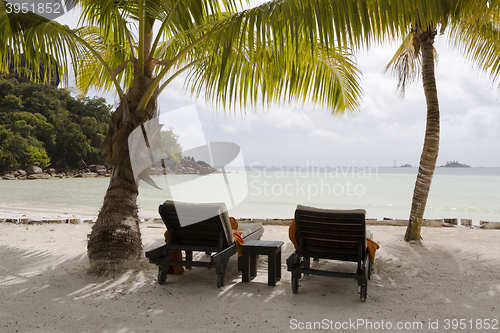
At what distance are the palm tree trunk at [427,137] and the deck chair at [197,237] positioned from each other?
3.69m

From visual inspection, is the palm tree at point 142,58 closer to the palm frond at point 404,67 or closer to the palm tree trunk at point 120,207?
the palm tree trunk at point 120,207

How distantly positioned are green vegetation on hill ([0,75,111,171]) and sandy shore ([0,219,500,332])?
124 ft

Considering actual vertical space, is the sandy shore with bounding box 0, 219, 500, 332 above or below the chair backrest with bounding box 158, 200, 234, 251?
below

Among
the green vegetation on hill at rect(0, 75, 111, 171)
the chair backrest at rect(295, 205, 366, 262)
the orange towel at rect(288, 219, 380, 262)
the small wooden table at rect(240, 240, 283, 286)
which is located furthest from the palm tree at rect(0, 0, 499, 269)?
the green vegetation on hill at rect(0, 75, 111, 171)

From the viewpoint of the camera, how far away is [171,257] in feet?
13.0

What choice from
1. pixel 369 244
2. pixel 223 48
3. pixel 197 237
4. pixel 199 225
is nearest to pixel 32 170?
pixel 197 237

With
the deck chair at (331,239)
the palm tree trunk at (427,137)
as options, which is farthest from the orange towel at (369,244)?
the palm tree trunk at (427,137)

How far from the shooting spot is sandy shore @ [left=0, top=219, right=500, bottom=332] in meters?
2.66

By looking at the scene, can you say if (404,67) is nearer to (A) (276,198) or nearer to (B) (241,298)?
(B) (241,298)

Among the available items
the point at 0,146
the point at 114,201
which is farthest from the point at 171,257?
the point at 0,146

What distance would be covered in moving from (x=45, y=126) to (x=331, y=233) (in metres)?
42.8

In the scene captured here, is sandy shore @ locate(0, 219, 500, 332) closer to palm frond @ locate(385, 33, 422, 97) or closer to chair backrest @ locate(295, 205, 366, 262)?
chair backrest @ locate(295, 205, 366, 262)

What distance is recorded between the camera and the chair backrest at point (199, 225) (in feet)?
12.2

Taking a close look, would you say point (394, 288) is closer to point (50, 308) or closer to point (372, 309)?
point (372, 309)
